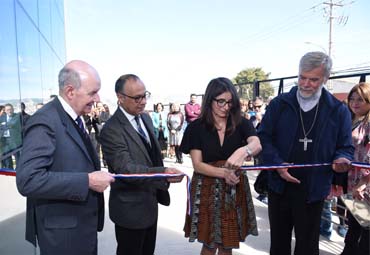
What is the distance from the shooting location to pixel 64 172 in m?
1.45

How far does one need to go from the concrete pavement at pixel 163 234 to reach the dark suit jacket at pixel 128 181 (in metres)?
1.00

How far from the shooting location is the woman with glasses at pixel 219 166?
2.05 metres

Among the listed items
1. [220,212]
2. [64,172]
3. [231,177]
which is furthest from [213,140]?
[64,172]

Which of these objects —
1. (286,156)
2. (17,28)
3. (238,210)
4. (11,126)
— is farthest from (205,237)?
(17,28)

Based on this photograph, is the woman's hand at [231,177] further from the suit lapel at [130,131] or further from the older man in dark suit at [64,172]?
the older man in dark suit at [64,172]

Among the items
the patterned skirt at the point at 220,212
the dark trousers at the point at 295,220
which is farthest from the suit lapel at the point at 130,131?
the dark trousers at the point at 295,220

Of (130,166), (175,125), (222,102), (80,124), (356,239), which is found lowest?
(356,239)

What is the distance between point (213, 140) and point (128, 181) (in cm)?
64

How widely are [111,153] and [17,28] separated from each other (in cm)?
236

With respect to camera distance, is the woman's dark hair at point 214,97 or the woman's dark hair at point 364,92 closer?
the woman's dark hair at point 214,97

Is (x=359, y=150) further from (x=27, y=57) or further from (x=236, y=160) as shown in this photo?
(x=27, y=57)

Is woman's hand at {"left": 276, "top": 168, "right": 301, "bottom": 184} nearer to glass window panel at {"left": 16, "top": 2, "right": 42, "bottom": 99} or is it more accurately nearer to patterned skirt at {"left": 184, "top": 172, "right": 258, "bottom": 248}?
patterned skirt at {"left": 184, "top": 172, "right": 258, "bottom": 248}

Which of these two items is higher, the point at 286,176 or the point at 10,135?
the point at 10,135

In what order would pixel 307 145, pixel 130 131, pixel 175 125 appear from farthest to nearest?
pixel 175 125 → pixel 307 145 → pixel 130 131
